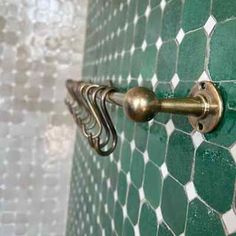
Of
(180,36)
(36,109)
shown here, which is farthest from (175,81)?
(36,109)

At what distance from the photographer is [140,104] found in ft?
1.07

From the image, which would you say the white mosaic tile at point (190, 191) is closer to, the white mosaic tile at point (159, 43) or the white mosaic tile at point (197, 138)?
the white mosaic tile at point (197, 138)

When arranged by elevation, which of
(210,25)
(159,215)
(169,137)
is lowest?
(159,215)

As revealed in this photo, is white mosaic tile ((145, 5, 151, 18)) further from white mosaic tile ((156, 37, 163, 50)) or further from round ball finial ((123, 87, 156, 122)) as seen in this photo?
round ball finial ((123, 87, 156, 122))

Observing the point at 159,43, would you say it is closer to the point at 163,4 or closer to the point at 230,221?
the point at 163,4

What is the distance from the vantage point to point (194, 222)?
0.41 metres

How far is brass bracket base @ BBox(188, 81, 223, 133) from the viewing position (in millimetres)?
360

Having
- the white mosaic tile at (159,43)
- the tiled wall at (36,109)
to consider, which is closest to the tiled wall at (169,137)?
the white mosaic tile at (159,43)

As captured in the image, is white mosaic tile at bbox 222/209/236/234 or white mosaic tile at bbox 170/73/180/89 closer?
white mosaic tile at bbox 222/209/236/234

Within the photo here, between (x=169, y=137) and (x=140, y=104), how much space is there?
0.17m

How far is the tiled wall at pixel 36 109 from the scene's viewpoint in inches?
47.5

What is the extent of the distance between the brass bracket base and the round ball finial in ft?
0.21

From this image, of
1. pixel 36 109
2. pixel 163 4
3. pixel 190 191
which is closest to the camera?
pixel 190 191

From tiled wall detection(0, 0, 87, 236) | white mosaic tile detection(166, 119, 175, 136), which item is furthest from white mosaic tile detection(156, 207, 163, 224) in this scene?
tiled wall detection(0, 0, 87, 236)
